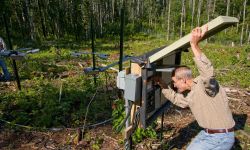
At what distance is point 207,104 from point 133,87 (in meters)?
1.08

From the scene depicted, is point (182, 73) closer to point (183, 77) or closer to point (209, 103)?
point (183, 77)

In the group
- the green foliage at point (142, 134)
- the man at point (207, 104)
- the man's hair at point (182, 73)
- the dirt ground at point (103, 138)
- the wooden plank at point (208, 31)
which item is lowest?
the dirt ground at point (103, 138)

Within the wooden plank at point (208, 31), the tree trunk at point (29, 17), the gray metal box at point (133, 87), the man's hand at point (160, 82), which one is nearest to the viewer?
the wooden plank at point (208, 31)

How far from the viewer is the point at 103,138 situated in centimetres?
650

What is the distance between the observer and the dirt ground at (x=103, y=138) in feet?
20.3

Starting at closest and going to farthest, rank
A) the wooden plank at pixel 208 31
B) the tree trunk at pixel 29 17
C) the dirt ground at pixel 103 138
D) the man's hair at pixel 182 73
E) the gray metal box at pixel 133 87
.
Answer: the wooden plank at pixel 208 31 < the gray metal box at pixel 133 87 < the man's hair at pixel 182 73 < the dirt ground at pixel 103 138 < the tree trunk at pixel 29 17

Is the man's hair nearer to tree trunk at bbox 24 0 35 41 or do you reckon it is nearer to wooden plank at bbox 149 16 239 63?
wooden plank at bbox 149 16 239 63

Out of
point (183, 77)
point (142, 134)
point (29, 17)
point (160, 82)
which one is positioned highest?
point (29, 17)

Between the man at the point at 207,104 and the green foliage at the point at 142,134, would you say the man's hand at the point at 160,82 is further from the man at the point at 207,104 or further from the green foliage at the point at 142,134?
the green foliage at the point at 142,134

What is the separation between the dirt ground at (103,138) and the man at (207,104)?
7.63ft

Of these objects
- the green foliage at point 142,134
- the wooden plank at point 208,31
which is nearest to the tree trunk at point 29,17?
the green foliage at point 142,134

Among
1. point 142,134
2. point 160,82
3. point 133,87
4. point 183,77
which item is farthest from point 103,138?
point 183,77

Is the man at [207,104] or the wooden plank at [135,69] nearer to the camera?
the man at [207,104]

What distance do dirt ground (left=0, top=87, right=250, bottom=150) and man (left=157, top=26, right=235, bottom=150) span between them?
2325 millimetres
